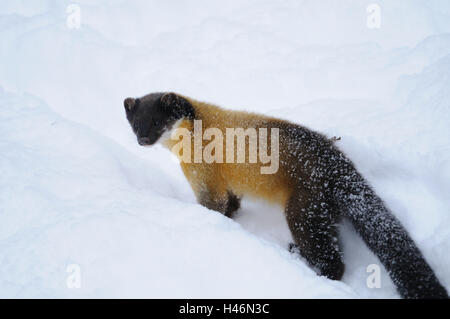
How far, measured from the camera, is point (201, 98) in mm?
7582

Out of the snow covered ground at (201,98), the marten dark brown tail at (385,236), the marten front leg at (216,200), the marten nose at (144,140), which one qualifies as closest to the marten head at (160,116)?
the marten nose at (144,140)

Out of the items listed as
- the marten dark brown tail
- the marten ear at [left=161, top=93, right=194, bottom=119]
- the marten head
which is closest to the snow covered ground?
the marten dark brown tail

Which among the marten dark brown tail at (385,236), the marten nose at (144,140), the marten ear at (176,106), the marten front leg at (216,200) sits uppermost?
the marten ear at (176,106)

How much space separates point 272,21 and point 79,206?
7.08 metres

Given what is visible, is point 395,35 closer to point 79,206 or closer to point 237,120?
point 237,120

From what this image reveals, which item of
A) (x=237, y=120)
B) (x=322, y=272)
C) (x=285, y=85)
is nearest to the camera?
(x=322, y=272)

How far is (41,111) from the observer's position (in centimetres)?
605

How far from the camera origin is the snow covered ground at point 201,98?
319 cm

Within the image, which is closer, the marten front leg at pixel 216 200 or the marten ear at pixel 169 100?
the marten front leg at pixel 216 200

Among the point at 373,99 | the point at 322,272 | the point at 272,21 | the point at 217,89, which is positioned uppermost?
the point at 272,21

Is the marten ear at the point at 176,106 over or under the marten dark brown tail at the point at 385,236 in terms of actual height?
over

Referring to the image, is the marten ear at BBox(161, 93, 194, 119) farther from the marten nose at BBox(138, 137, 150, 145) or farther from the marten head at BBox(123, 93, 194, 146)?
the marten nose at BBox(138, 137, 150, 145)

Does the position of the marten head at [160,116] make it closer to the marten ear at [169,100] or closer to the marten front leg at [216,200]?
the marten ear at [169,100]

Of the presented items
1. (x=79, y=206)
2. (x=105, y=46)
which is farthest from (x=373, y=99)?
(x=105, y=46)
